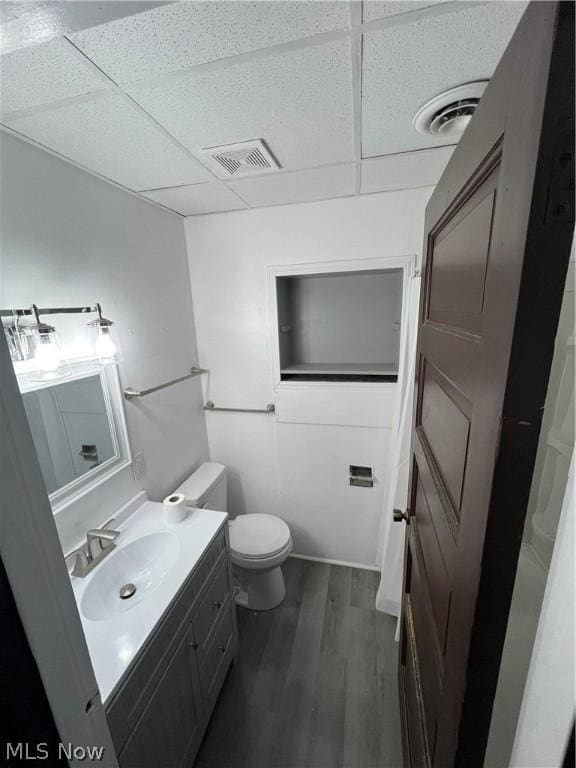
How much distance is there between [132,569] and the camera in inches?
49.8

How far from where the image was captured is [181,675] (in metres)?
1.08

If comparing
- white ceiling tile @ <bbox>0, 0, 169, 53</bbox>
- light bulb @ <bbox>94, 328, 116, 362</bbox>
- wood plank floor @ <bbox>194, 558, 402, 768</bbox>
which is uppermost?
white ceiling tile @ <bbox>0, 0, 169, 53</bbox>

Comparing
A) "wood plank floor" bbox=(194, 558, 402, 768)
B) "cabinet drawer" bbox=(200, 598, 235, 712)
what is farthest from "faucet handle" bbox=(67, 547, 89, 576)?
"wood plank floor" bbox=(194, 558, 402, 768)

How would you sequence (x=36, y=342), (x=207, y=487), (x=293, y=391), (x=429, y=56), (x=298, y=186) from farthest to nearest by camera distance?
(x=293, y=391)
(x=207, y=487)
(x=298, y=186)
(x=36, y=342)
(x=429, y=56)

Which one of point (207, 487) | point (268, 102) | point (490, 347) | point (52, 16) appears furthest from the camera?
point (207, 487)

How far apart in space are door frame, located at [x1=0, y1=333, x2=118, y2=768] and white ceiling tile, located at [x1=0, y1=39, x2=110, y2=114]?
717mm

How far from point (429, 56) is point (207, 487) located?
193 cm

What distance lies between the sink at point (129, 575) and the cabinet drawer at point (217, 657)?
395mm

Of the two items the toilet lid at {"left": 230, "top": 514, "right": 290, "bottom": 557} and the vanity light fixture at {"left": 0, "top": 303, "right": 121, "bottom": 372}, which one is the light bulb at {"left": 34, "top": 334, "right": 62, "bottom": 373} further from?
the toilet lid at {"left": 230, "top": 514, "right": 290, "bottom": 557}

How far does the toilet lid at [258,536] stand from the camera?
1.70 meters

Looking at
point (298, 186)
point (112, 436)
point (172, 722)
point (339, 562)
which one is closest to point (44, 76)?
point (298, 186)

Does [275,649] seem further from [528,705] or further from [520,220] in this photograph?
[520,220]

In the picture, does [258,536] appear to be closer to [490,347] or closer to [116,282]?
[116,282]

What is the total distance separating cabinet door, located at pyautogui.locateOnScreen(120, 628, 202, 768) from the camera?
2.90 feet
